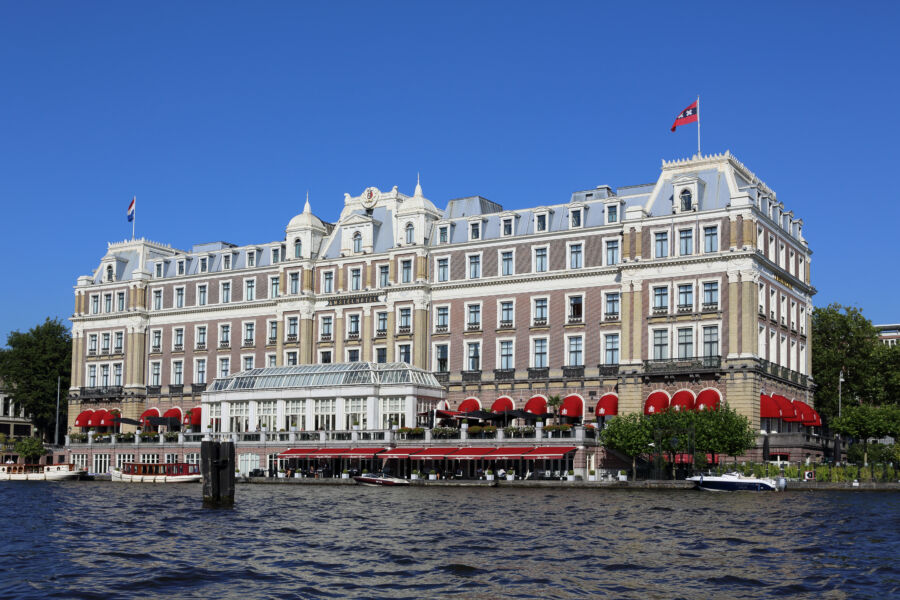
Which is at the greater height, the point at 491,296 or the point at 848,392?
the point at 491,296

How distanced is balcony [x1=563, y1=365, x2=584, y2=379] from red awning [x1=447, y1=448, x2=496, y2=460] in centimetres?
1220

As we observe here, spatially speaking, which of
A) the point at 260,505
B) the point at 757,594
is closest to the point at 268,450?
the point at 260,505

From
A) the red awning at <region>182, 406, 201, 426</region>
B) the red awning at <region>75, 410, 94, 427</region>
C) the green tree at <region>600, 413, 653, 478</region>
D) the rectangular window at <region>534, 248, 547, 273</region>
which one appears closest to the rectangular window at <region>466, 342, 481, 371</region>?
the rectangular window at <region>534, 248, 547, 273</region>

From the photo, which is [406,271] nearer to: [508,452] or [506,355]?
[506,355]

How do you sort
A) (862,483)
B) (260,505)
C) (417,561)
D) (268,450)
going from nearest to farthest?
(417,561)
(260,505)
(862,483)
(268,450)

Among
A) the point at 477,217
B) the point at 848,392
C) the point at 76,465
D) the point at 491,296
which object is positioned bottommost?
the point at 76,465

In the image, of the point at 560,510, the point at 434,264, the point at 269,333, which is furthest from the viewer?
the point at 269,333

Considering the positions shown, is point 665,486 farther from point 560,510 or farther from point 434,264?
point 434,264

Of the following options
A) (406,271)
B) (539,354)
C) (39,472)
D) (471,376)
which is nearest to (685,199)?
(539,354)

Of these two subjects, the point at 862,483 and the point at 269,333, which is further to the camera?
the point at 269,333

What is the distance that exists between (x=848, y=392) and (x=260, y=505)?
2684 inches

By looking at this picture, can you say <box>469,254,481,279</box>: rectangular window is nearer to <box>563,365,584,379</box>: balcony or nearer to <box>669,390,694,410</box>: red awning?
<box>563,365,584,379</box>: balcony

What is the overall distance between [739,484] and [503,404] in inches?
1127

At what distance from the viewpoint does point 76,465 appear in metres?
110
